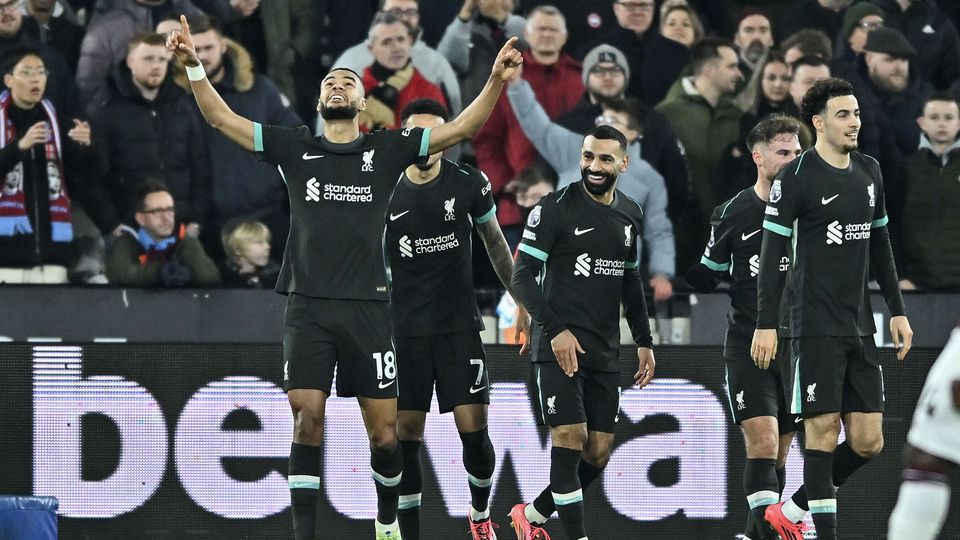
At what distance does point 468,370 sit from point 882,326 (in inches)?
148

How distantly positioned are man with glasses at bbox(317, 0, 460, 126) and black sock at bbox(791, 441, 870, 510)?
456 cm

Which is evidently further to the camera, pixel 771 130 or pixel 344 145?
pixel 771 130

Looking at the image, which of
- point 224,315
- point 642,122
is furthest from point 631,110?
point 224,315

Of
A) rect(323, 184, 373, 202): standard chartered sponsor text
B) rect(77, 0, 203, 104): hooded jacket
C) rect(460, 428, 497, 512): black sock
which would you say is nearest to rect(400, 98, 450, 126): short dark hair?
rect(323, 184, 373, 202): standard chartered sponsor text

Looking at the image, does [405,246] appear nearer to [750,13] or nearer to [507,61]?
[507,61]

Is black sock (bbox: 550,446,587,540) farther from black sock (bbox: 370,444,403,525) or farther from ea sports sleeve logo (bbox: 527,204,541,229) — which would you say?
A: ea sports sleeve logo (bbox: 527,204,541,229)

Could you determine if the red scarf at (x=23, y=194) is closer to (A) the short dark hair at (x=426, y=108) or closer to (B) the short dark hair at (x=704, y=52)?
(A) the short dark hair at (x=426, y=108)

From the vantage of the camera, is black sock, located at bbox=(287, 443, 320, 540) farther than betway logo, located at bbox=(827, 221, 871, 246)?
No

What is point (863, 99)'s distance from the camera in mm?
12047

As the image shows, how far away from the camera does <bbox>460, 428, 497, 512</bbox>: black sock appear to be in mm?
8828

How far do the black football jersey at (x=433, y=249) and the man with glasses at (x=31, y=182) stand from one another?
131 inches

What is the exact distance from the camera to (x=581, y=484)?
881 centimetres

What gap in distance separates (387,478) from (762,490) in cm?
212

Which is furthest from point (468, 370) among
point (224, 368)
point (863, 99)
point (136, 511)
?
point (863, 99)
